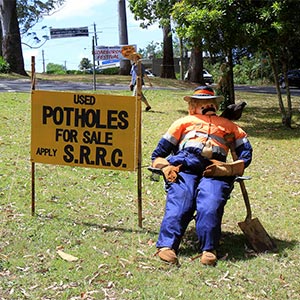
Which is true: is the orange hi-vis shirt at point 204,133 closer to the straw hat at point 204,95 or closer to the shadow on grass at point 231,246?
the straw hat at point 204,95

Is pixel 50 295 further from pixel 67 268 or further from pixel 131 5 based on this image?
pixel 131 5

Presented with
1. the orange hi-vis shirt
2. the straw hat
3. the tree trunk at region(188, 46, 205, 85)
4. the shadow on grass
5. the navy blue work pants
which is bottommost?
the shadow on grass

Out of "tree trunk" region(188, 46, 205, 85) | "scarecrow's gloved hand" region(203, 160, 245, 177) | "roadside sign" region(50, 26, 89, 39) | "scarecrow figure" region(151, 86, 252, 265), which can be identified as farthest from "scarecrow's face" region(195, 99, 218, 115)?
"tree trunk" region(188, 46, 205, 85)

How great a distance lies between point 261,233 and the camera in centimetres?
480

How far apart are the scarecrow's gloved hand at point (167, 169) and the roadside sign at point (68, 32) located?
12.0m

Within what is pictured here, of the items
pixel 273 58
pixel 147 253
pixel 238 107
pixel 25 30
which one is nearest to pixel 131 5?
pixel 273 58

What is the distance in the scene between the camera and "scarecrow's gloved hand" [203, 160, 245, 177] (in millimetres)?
4664

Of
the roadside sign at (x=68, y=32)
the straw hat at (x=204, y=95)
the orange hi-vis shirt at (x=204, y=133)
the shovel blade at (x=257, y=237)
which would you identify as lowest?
the shovel blade at (x=257, y=237)

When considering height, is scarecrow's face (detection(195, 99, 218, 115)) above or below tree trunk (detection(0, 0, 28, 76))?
below

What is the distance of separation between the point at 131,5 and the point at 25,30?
113ft

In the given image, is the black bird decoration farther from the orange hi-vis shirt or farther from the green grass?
the green grass

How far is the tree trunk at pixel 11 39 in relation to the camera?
84.2 ft

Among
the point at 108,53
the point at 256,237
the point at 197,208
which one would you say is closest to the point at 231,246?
the point at 256,237

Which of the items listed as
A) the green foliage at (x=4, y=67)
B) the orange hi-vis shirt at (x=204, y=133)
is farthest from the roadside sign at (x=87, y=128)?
the green foliage at (x=4, y=67)
